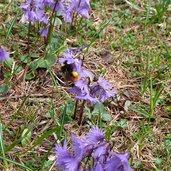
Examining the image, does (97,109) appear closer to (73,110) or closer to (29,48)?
(73,110)

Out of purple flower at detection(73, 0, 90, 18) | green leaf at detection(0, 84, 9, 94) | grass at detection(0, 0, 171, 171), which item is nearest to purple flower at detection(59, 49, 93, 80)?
grass at detection(0, 0, 171, 171)

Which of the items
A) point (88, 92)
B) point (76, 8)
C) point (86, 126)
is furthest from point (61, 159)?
point (76, 8)

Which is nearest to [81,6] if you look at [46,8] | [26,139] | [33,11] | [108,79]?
[46,8]

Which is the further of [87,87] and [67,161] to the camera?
[87,87]

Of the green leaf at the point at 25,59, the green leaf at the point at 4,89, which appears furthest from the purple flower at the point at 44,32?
the green leaf at the point at 4,89

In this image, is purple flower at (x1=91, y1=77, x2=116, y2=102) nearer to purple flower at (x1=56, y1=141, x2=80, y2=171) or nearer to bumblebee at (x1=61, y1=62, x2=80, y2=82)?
bumblebee at (x1=61, y1=62, x2=80, y2=82)

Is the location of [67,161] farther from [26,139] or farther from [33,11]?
[33,11]
